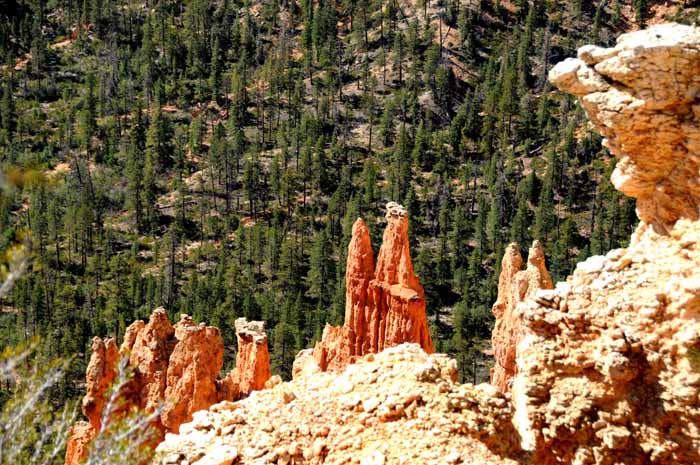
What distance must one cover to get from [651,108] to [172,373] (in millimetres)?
21597

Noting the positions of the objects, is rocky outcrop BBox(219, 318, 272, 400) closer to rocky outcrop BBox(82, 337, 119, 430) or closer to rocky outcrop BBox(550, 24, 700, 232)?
rocky outcrop BBox(82, 337, 119, 430)

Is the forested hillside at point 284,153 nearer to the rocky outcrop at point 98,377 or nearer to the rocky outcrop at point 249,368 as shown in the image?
the rocky outcrop at point 249,368

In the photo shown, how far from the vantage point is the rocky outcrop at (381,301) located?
35000 mm

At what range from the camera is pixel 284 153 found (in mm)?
108625

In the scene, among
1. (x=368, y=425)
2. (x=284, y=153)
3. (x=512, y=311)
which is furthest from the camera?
(x=284, y=153)

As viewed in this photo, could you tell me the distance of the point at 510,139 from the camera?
10569cm

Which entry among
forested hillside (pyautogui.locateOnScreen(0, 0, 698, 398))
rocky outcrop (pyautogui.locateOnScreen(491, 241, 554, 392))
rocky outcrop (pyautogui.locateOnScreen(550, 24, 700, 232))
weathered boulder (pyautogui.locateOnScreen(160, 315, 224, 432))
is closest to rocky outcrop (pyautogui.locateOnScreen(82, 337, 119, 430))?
weathered boulder (pyautogui.locateOnScreen(160, 315, 224, 432))

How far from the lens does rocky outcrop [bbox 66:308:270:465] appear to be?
29891mm

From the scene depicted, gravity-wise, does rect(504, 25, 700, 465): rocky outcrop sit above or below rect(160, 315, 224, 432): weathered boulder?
above

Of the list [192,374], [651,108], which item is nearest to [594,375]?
[651,108]

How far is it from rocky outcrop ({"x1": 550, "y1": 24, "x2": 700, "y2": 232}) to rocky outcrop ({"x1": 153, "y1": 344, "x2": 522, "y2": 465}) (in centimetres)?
398

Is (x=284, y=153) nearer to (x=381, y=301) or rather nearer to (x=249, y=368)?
(x=381, y=301)

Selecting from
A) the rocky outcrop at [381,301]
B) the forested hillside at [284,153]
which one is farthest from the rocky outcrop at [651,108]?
the forested hillside at [284,153]

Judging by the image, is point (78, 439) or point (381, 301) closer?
point (78, 439)
